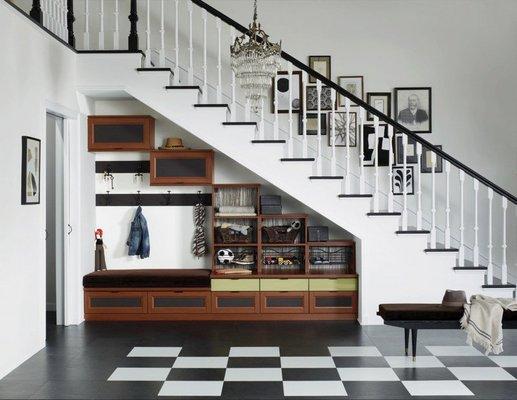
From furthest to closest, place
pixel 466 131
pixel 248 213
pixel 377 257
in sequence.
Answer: pixel 466 131, pixel 248 213, pixel 377 257

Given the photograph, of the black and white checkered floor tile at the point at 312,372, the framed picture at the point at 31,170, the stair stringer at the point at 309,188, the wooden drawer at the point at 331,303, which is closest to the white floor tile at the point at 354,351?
the black and white checkered floor tile at the point at 312,372

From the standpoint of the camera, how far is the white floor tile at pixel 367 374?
213 inches

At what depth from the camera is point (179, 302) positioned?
25.8 ft

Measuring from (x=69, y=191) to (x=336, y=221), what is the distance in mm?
3006

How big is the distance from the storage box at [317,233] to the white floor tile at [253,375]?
2622 mm

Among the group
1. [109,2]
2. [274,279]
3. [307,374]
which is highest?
[109,2]

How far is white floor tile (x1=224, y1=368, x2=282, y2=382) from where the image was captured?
541cm

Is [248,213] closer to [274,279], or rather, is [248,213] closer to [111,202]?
[274,279]

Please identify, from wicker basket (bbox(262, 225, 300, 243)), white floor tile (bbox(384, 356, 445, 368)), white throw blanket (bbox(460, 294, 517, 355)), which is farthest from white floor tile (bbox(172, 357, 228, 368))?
wicker basket (bbox(262, 225, 300, 243))

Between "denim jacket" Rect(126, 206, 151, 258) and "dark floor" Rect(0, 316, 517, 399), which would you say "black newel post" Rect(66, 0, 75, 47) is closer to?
"denim jacket" Rect(126, 206, 151, 258)

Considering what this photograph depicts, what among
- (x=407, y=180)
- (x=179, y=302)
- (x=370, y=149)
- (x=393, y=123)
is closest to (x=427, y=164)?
(x=407, y=180)

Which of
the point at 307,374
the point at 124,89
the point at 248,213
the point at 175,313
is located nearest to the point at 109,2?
the point at 124,89

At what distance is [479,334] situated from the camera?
5.68m

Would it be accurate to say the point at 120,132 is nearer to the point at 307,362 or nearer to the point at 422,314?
the point at 307,362
